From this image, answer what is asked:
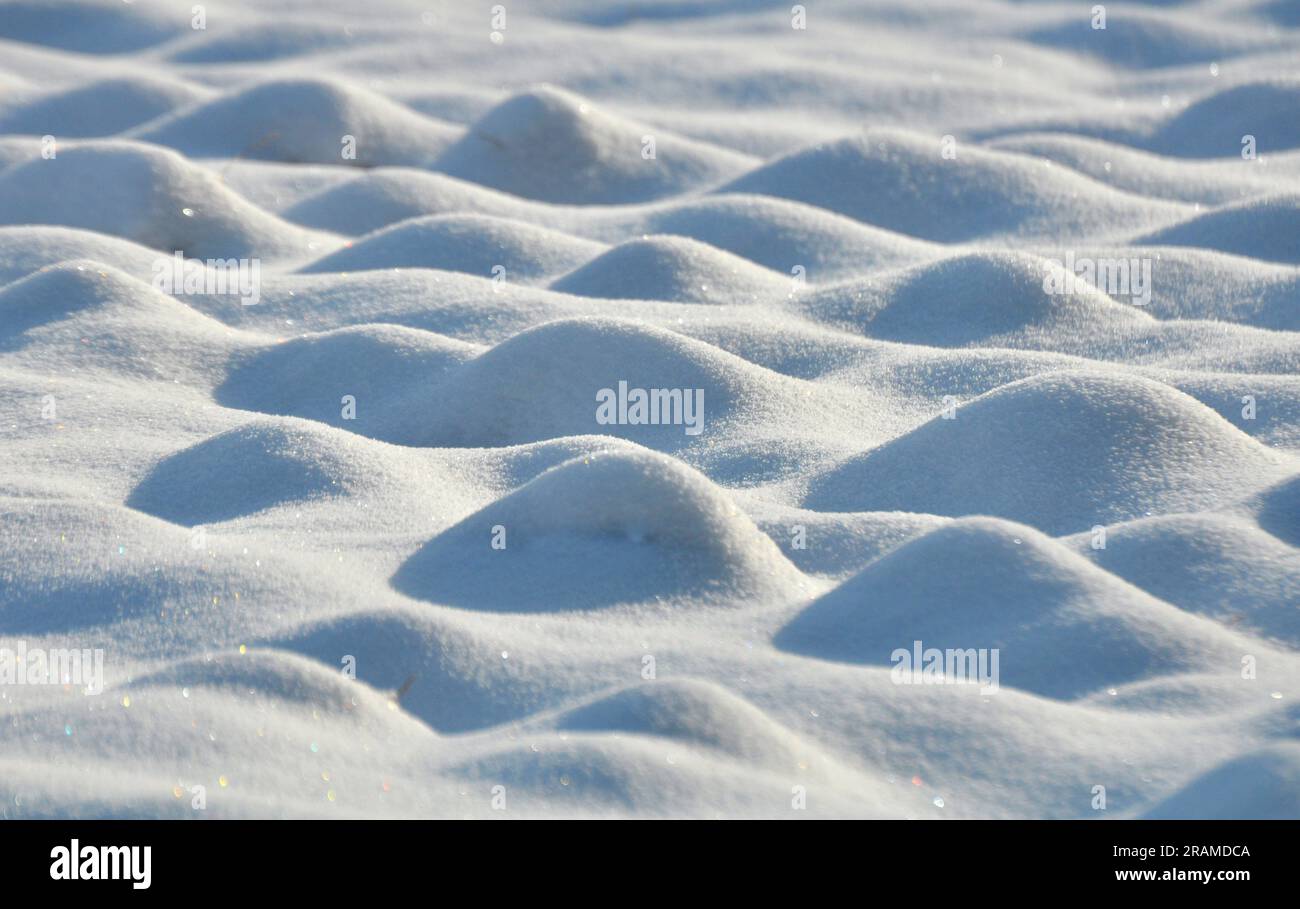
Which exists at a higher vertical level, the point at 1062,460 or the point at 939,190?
the point at 939,190

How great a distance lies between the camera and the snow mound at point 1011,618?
2.38 meters

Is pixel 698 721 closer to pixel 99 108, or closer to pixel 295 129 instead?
pixel 295 129

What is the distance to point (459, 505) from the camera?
308cm

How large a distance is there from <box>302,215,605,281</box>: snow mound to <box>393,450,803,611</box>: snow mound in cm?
205

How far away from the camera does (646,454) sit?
276 cm

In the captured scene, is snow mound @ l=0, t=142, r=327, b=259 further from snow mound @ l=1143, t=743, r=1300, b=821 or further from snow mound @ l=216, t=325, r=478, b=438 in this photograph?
snow mound @ l=1143, t=743, r=1300, b=821

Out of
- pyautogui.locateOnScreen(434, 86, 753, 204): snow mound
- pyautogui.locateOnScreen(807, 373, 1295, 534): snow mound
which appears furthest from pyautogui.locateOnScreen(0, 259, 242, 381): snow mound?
pyautogui.locateOnScreen(434, 86, 753, 204): snow mound

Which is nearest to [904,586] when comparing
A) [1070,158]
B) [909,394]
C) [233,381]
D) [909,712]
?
[909,712]

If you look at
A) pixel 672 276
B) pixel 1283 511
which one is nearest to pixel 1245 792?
pixel 1283 511

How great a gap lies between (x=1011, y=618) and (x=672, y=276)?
7.31 feet

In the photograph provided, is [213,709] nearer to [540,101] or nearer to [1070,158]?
[540,101]

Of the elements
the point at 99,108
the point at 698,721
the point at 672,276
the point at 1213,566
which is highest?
the point at 99,108

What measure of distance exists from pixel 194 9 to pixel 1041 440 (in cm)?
663

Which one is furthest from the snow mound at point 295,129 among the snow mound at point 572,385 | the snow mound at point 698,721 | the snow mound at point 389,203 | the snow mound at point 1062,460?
the snow mound at point 698,721
